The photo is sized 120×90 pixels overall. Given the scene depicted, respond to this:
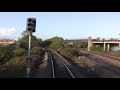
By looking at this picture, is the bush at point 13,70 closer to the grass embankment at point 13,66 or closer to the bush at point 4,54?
the grass embankment at point 13,66

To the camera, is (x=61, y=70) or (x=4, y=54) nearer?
(x=61, y=70)

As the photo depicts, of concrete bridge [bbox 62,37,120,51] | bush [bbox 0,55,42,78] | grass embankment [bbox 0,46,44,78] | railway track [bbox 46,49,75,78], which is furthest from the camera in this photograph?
concrete bridge [bbox 62,37,120,51]

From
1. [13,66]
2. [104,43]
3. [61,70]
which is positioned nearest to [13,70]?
[13,66]

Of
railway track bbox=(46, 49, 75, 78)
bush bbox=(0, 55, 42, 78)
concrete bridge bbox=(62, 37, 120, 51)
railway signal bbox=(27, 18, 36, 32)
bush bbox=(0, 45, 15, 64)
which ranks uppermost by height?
concrete bridge bbox=(62, 37, 120, 51)

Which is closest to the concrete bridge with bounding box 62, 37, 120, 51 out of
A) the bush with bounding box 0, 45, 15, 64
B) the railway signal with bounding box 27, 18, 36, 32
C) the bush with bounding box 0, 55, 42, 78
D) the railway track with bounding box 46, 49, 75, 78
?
the railway track with bounding box 46, 49, 75, 78

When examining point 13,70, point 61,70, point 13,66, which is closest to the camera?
point 13,70

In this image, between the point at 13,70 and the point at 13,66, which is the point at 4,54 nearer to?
the point at 13,66

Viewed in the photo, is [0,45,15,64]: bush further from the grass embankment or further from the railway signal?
the railway signal

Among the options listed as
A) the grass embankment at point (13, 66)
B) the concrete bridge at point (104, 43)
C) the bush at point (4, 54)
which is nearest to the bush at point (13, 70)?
the grass embankment at point (13, 66)
